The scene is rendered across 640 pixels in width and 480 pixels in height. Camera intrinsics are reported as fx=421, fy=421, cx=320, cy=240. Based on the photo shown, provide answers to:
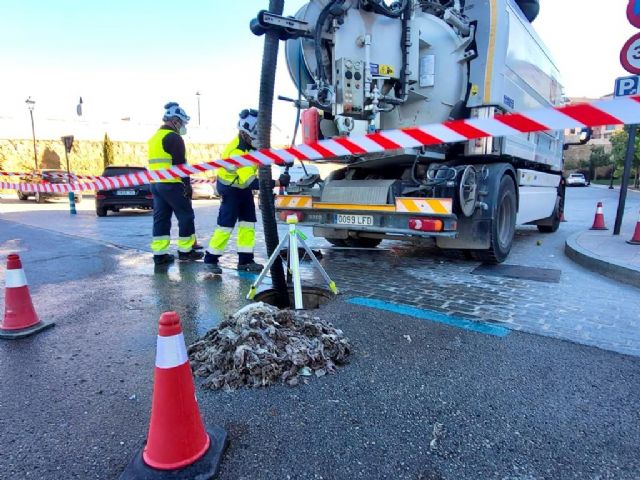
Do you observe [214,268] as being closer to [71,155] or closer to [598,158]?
[71,155]

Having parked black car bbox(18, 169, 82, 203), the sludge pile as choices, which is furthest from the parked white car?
the sludge pile

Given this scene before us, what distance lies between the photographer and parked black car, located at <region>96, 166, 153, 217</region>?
13.5 m

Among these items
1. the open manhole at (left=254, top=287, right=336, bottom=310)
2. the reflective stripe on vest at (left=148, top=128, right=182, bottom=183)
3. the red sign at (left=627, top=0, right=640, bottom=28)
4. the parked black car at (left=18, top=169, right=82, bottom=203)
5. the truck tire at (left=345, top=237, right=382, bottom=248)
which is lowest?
the open manhole at (left=254, top=287, right=336, bottom=310)

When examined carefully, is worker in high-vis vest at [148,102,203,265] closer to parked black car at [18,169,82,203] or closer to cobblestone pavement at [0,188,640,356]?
cobblestone pavement at [0,188,640,356]

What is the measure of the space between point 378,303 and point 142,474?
265 centimetres

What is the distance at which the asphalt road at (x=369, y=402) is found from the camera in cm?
180

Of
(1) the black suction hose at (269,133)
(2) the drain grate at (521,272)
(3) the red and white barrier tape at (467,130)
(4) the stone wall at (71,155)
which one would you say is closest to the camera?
(3) the red and white barrier tape at (467,130)

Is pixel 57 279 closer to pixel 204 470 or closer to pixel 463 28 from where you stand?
pixel 204 470

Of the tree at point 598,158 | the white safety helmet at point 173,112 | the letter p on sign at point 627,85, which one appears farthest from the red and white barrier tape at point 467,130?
the tree at point 598,158

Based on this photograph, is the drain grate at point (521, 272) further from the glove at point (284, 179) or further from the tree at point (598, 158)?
the tree at point (598, 158)

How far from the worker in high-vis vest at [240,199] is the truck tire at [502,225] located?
2.99m

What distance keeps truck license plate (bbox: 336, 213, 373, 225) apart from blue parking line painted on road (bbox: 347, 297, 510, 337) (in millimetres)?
1300

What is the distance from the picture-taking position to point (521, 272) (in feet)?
17.6

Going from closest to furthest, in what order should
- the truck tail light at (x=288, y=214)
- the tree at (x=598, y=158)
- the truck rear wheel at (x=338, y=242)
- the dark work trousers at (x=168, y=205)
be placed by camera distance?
the dark work trousers at (x=168, y=205) < the truck tail light at (x=288, y=214) < the truck rear wheel at (x=338, y=242) < the tree at (x=598, y=158)
